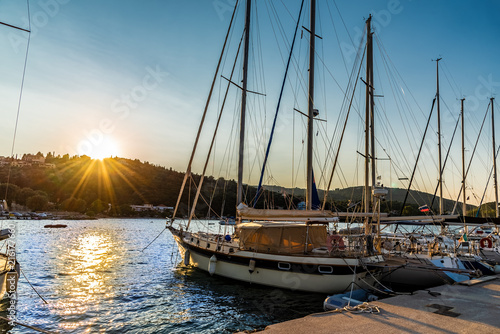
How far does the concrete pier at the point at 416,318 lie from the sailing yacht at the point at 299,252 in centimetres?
419

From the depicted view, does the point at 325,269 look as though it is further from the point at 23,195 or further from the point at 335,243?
the point at 23,195

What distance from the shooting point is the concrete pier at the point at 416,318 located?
7.59 metres

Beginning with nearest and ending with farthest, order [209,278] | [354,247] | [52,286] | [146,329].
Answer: [146,329]
[354,247]
[52,286]
[209,278]

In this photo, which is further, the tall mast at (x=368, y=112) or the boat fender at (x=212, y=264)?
the tall mast at (x=368, y=112)

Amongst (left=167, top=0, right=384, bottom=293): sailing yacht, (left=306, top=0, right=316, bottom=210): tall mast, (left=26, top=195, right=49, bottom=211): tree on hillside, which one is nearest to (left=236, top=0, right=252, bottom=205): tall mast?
(left=167, top=0, right=384, bottom=293): sailing yacht

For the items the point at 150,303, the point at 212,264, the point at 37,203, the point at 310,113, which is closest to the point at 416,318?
the point at 150,303

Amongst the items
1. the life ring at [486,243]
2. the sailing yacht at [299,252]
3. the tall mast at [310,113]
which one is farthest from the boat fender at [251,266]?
the life ring at [486,243]

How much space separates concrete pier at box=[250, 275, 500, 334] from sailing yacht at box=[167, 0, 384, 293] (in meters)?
4.19

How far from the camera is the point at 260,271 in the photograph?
17.3 meters

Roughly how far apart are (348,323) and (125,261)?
1044 inches

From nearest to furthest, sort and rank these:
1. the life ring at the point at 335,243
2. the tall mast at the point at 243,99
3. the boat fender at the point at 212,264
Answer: the life ring at the point at 335,243 → the boat fender at the point at 212,264 → the tall mast at the point at 243,99

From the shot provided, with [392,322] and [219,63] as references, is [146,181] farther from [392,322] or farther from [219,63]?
[392,322]

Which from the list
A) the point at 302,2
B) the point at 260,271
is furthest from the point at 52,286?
the point at 302,2

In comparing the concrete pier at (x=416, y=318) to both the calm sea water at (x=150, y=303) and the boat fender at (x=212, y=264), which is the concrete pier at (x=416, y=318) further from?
the boat fender at (x=212, y=264)
